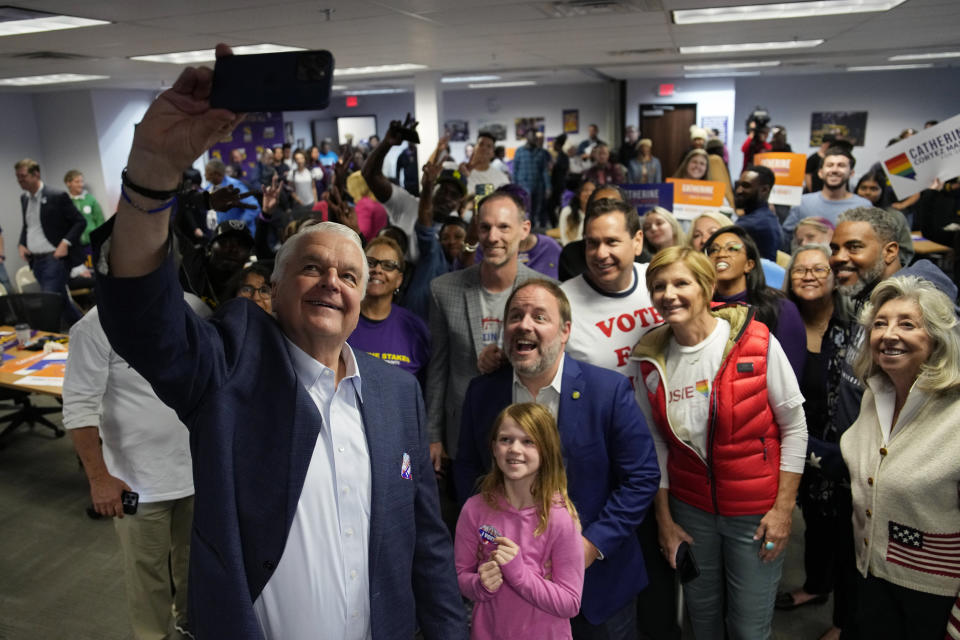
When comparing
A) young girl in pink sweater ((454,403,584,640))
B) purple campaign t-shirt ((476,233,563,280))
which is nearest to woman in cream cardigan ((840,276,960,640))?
young girl in pink sweater ((454,403,584,640))

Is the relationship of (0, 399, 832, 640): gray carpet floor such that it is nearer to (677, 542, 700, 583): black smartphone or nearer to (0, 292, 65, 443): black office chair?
(0, 292, 65, 443): black office chair

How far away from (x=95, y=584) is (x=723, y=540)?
10.7 feet

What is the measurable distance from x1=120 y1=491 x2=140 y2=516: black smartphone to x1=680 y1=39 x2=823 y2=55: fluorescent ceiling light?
8.18 meters

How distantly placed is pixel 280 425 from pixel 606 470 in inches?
50.9

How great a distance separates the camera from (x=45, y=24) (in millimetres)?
4633

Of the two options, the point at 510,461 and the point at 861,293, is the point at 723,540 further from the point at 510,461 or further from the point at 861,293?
the point at 861,293

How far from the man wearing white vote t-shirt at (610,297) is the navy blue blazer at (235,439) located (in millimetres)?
1386

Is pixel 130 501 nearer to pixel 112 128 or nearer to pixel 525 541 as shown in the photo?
pixel 525 541

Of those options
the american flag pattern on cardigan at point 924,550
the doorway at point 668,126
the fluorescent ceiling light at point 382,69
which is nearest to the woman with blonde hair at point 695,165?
the fluorescent ceiling light at point 382,69

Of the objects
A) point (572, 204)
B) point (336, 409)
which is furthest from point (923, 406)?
point (572, 204)

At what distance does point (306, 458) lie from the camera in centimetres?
126

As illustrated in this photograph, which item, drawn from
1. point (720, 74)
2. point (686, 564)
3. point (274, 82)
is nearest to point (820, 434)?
point (686, 564)

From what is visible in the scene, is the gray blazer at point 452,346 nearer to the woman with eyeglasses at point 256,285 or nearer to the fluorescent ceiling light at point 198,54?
the woman with eyeglasses at point 256,285

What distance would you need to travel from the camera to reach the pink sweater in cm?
198
